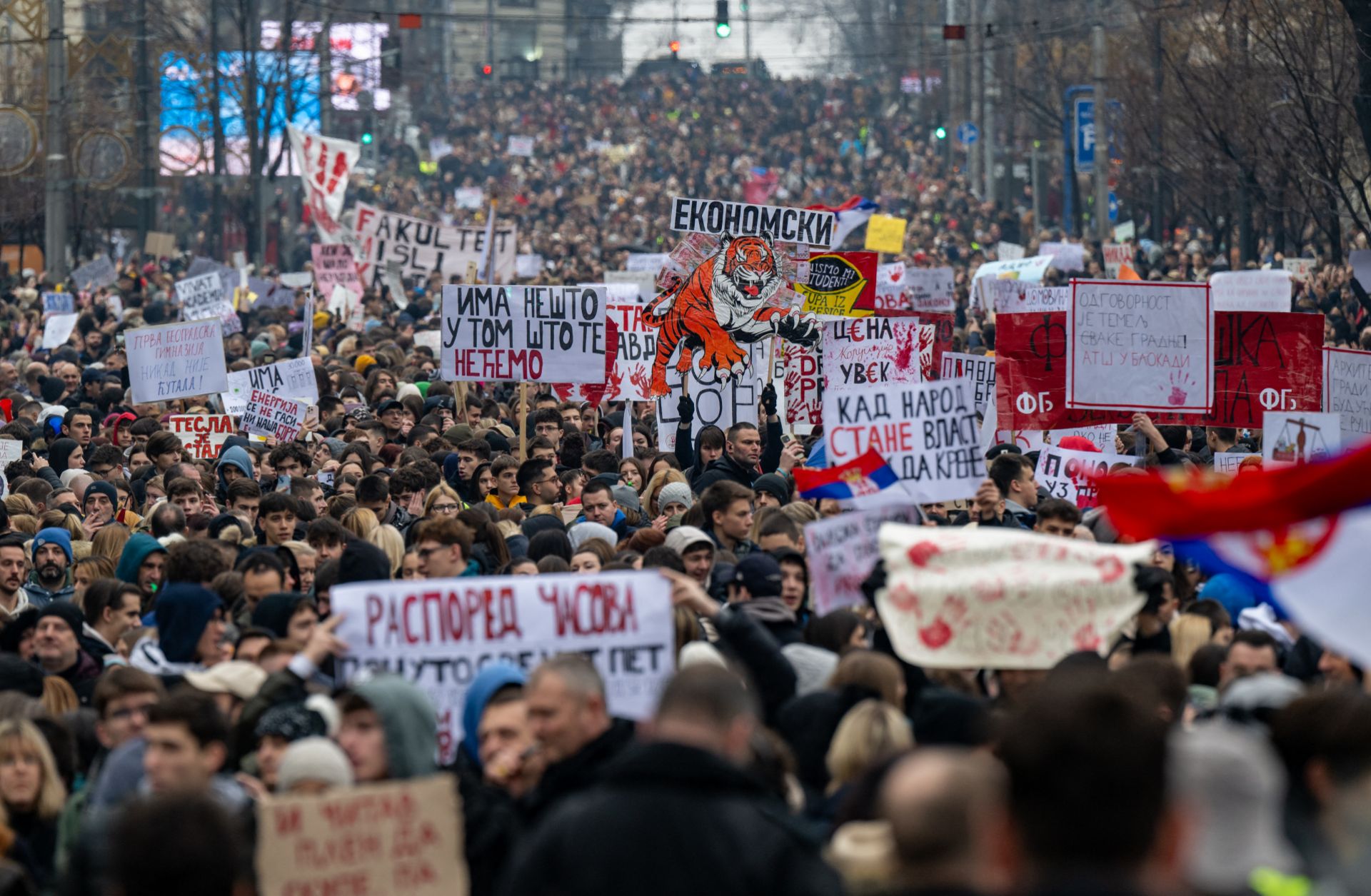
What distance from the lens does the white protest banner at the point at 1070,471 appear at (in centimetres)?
1128

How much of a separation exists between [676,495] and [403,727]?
18.7ft

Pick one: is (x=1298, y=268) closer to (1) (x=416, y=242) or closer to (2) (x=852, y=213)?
(2) (x=852, y=213)

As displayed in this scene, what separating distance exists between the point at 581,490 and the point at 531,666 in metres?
4.82

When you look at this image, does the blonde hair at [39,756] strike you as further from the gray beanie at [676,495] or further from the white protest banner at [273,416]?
the white protest banner at [273,416]

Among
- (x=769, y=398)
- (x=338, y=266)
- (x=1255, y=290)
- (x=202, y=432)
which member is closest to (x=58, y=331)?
(x=338, y=266)

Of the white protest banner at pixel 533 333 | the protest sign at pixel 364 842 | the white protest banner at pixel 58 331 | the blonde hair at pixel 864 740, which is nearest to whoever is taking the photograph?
the protest sign at pixel 364 842

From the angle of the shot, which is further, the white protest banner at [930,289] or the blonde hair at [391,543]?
the white protest banner at [930,289]

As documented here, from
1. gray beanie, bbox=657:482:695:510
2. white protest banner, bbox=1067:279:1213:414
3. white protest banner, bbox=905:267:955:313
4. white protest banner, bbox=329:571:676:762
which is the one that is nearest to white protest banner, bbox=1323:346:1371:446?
white protest banner, bbox=1067:279:1213:414

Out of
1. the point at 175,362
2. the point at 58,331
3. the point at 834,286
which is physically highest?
the point at 834,286

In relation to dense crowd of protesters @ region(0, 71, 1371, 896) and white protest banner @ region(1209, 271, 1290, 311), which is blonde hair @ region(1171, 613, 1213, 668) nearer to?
dense crowd of protesters @ region(0, 71, 1371, 896)

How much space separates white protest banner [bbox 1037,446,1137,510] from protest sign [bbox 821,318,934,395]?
2.40 metres

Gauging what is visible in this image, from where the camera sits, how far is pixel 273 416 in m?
14.8

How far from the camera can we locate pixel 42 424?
16.0 m

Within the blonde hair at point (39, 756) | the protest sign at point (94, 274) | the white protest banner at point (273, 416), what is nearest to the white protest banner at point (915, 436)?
the blonde hair at point (39, 756)
